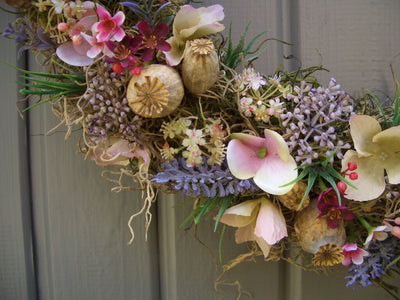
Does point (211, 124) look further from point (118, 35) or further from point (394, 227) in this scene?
point (394, 227)

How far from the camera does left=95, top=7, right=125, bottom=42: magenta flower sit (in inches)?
16.2

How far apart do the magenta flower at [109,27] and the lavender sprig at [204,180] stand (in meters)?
0.18

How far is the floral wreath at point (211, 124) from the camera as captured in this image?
418 millimetres

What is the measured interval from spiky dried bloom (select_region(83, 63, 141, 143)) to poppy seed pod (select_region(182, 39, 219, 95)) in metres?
0.08

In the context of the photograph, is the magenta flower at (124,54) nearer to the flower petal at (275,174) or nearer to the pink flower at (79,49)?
the pink flower at (79,49)

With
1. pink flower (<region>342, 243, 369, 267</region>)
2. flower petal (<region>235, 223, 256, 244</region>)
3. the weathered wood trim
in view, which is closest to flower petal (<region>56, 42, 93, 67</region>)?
the weathered wood trim

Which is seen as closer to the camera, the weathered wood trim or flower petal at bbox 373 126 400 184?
flower petal at bbox 373 126 400 184

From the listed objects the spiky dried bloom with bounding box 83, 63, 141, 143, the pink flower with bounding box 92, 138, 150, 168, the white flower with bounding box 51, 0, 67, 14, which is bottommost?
the pink flower with bounding box 92, 138, 150, 168

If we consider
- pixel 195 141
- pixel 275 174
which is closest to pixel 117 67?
pixel 195 141

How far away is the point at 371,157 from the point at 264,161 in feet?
0.50

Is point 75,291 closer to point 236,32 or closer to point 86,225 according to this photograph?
point 86,225

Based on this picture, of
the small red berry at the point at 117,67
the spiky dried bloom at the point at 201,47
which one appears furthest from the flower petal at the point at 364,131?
the small red berry at the point at 117,67

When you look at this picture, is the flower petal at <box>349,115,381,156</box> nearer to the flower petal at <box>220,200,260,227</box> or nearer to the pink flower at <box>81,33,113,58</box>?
the flower petal at <box>220,200,260,227</box>

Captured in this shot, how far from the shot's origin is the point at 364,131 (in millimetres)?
441
